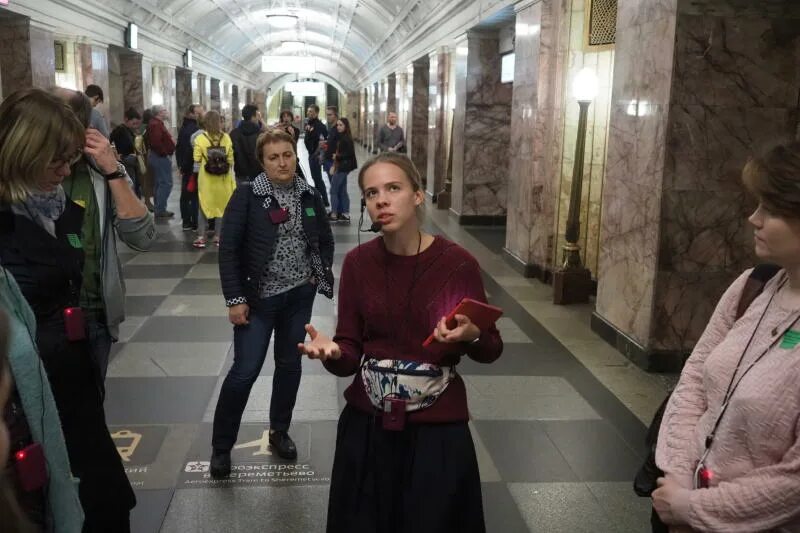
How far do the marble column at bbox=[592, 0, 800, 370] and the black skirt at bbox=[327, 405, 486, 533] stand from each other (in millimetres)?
3433

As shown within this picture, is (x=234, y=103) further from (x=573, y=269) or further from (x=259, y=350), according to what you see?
(x=259, y=350)

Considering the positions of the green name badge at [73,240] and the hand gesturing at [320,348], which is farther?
the green name badge at [73,240]

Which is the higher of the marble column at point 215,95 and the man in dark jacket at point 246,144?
the marble column at point 215,95

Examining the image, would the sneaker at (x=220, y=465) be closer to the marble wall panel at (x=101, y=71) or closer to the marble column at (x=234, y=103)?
the marble wall panel at (x=101, y=71)

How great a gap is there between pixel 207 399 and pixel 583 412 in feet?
7.49

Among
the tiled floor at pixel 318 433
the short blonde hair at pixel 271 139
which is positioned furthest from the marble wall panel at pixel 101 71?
the short blonde hair at pixel 271 139

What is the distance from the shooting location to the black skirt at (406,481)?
208cm

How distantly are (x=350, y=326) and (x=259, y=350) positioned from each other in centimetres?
144

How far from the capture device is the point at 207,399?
463 centimetres

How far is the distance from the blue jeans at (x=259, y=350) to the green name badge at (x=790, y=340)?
7.55 ft

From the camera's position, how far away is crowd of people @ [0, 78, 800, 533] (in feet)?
5.53

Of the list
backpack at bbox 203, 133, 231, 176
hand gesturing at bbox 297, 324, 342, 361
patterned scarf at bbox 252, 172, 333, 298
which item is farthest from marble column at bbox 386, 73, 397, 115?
hand gesturing at bbox 297, 324, 342, 361

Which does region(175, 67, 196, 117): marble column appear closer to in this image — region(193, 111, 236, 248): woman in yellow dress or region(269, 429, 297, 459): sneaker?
region(193, 111, 236, 248): woman in yellow dress

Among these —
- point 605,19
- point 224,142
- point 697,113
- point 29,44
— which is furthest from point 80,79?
point 697,113
